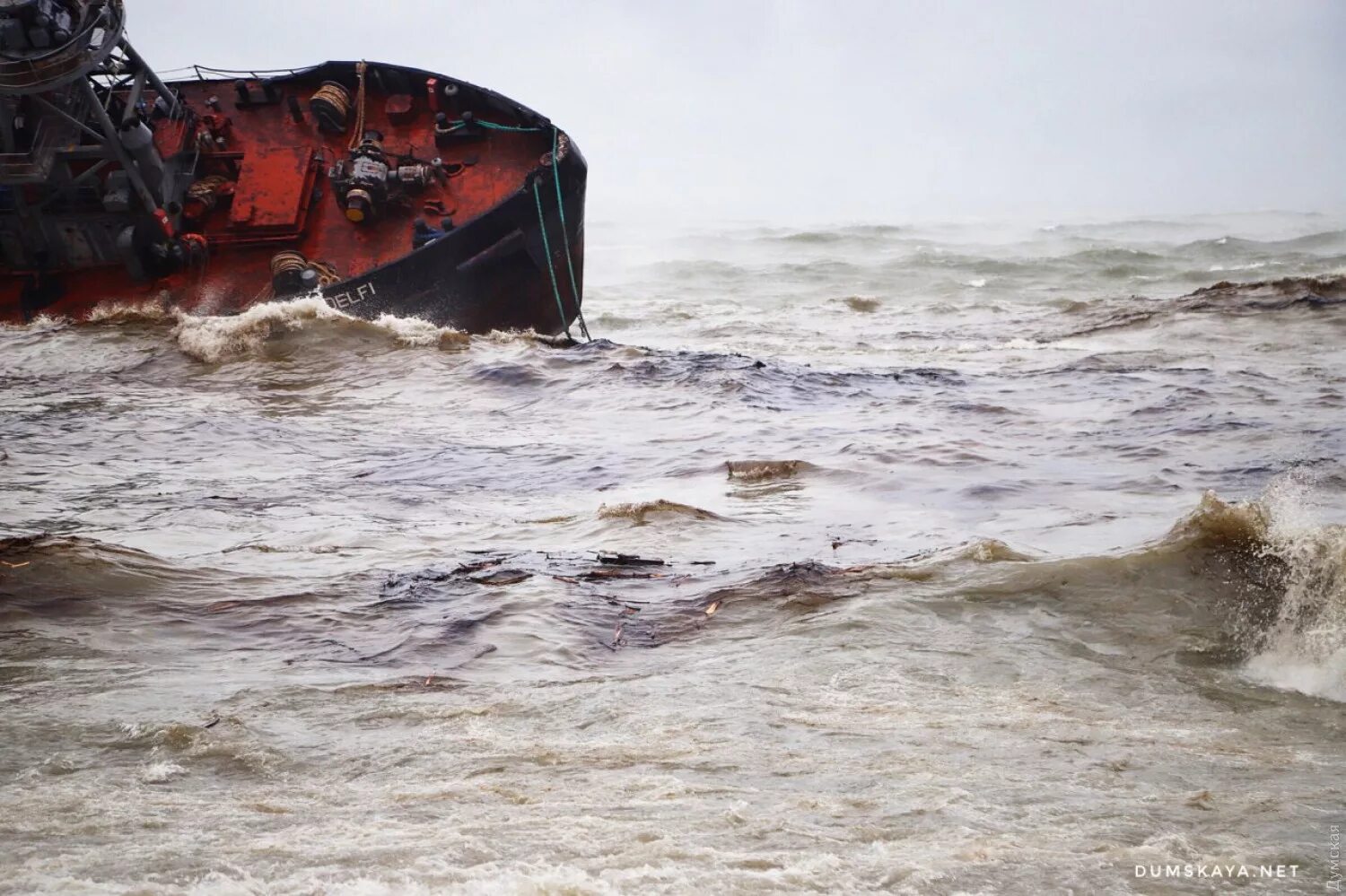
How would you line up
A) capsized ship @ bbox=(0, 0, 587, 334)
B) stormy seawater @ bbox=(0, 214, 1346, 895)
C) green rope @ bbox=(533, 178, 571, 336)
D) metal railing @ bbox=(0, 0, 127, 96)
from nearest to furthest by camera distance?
stormy seawater @ bbox=(0, 214, 1346, 895) → metal railing @ bbox=(0, 0, 127, 96) → capsized ship @ bbox=(0, 0, 587, 334) → green rope @ bbox=(533, 178, 571, 336)

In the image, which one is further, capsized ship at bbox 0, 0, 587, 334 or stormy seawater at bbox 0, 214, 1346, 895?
capsized ship at bbox 0, 0, 587, 334

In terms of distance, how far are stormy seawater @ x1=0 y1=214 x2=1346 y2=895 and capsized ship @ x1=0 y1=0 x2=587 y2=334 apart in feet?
13.9

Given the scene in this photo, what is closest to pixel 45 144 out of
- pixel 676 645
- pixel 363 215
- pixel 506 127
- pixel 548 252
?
pixel 363 215

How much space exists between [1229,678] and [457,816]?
302 centimetres

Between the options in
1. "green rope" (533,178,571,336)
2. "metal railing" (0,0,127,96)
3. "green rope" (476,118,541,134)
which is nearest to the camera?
"metal railing" (0,0,127,96)

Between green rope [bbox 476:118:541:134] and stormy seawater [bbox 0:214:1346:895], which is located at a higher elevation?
green rope [bbox 476:118:541:134]

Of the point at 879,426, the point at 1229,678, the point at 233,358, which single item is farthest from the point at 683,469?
the point at 233,358

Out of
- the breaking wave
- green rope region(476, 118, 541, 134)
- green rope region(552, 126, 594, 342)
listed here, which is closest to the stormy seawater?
the breaking wave

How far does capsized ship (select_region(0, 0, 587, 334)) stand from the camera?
15156mm

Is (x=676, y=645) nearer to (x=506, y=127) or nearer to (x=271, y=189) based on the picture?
(x=506, y=127)

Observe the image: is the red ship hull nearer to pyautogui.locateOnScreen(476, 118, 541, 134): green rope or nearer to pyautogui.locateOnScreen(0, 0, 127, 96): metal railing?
pyautogui.locateOnScreen(476, 118, 541, 134): green rope

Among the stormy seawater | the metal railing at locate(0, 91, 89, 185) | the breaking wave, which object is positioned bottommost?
the stormy seawater

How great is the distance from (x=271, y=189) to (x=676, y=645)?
13.5 meters

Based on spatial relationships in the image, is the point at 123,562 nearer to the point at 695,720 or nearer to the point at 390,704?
the point at 390,704
